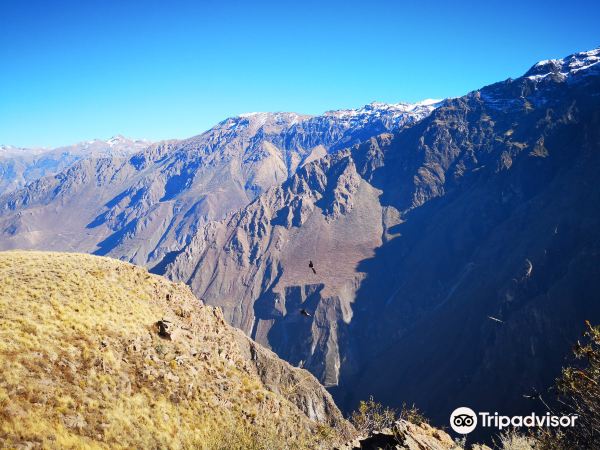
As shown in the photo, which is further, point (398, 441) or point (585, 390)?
point (398, 441)

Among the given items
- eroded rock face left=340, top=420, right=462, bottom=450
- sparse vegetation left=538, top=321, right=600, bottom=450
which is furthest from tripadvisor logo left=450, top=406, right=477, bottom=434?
sparse vegetation left=538, top=321, right=600, bottom=450

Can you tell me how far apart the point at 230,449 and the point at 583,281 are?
438 feet

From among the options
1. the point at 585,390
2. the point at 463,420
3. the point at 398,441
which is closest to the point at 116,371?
the point at 398,441

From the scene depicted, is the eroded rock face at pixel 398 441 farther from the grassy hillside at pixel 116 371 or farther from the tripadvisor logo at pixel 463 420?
the grassy hillside at pixel 116 371

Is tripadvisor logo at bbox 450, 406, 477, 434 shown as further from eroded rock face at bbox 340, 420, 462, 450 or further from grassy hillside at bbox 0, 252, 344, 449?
grassy hillside at bbox 0, 252, 344, 449

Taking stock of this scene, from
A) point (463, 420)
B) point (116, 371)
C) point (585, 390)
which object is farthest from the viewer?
point (116, 371)

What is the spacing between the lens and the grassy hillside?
74.3 feet

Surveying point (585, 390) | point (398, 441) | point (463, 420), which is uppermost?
point (585, 390)

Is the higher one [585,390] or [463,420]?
[585,390]

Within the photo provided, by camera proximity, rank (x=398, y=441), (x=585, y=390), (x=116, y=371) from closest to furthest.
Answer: (x=585, y=390)
(x=398, y=441)
(x=116, y=371)

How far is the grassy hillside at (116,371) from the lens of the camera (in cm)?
2266

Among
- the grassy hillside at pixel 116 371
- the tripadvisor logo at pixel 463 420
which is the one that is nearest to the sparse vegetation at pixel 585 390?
the tripadvisor logo at pixel 463 420

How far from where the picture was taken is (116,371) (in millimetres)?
28469

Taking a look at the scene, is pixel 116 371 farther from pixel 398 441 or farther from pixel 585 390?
pixel 585 390
